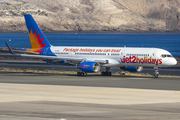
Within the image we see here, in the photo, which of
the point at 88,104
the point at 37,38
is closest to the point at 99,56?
the point at 37,38

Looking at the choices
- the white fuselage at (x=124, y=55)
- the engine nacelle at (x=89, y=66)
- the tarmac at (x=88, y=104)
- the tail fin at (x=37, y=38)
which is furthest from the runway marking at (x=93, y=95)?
the tail fin at (x=37, y=38)

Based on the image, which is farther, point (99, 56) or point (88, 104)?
point (99, 56)

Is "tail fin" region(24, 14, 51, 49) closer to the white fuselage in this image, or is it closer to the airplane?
the airplane

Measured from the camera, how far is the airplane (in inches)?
1855

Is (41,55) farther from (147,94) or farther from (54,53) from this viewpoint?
(147,94)

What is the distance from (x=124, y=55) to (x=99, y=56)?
370 centimetres

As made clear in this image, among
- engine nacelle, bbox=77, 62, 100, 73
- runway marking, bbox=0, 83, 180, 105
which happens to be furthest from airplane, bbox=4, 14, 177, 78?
runway marking, bbox=0, 83, 180, 105

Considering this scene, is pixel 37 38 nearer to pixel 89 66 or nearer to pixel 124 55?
pixel 89 66

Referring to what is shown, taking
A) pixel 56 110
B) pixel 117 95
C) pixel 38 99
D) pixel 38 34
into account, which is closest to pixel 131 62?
pixel 38 34

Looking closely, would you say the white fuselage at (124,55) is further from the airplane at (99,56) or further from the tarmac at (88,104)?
the tarmac at (88,104)

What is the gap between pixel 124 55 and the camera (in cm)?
4844

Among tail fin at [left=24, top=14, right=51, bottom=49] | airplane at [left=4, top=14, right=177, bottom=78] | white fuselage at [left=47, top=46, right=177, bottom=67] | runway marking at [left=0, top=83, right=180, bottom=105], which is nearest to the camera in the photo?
runway marking at [left=0, top=83, right=180, bottom=105]

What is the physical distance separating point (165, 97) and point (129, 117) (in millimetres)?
9426

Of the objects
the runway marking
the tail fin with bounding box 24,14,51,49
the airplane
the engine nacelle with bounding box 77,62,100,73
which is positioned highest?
the tail fin with bounding box 24,14,51,49
